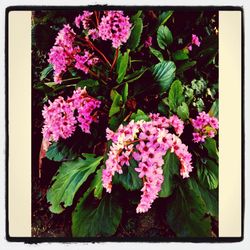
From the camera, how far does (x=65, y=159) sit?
1201 millimetres

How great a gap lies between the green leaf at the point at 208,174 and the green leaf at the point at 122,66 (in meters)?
0.24

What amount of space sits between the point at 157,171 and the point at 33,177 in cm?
26

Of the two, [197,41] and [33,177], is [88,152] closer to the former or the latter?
[33,177]

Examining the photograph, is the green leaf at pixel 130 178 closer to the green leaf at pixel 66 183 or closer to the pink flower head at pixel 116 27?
the green leaf at pixel 66 183

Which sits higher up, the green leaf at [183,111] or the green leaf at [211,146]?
the green leaf at [183,111]

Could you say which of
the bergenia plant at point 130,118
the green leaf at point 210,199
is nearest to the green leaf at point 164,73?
the bergenia plant at point 130,118

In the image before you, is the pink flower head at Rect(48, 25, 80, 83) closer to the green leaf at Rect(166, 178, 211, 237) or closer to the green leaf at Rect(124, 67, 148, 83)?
the green leaf at Rect(124, 67, 148, 83)

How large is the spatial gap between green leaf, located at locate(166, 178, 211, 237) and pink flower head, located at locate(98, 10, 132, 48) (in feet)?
1.06

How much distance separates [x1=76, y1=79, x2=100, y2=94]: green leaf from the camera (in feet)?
3.94

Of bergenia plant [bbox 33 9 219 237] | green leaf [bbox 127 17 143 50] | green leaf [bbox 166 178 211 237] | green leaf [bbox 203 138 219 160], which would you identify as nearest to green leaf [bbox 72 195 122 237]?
bergenia plant [bbox 33 9 219 237]

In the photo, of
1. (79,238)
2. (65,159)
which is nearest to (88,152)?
(65,159)

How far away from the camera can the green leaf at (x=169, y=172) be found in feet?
3.87

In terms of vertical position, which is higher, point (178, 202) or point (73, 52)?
point (73, 52)

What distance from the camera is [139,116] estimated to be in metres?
1.19
